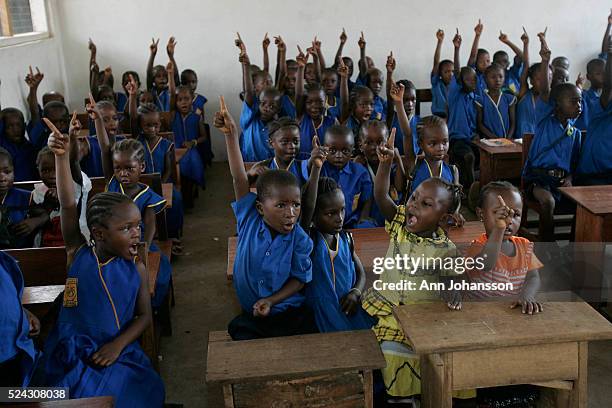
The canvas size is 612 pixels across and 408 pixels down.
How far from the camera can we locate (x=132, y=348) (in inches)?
87.1

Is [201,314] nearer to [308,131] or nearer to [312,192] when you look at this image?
[312,192]

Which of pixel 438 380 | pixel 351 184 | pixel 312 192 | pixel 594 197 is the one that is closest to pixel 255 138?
pixel 351 184

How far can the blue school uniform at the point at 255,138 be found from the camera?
4.82 metres

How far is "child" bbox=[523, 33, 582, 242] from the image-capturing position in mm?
3865

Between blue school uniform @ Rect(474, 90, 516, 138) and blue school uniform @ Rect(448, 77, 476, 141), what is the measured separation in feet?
0.29

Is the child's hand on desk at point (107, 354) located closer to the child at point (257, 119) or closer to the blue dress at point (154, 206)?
the blue dress at point (154, 206)

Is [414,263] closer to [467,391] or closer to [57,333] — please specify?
[467,391]

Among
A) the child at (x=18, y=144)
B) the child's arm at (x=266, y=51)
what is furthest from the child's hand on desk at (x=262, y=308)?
the child's arm at (x=266, y=51)

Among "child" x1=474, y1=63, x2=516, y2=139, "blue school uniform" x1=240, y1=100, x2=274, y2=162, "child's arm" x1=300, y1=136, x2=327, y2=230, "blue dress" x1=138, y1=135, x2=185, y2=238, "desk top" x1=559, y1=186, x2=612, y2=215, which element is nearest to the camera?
"child's arm" x1=300, y1=136, x2=327, y2=230

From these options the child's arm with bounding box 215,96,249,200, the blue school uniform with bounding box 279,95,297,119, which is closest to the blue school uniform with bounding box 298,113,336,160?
the blue school uniform with bounding box 279,95,297,119

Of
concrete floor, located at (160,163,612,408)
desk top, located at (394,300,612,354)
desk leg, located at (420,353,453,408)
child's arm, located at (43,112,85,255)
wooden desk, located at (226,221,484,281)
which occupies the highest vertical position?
child's arm, located at (43,112,85,255)

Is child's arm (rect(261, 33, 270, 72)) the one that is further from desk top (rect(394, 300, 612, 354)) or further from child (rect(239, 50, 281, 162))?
desk top (rect(394, 300, 612, 354))

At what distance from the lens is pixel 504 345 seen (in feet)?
5.69

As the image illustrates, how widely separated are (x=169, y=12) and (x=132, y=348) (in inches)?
223
